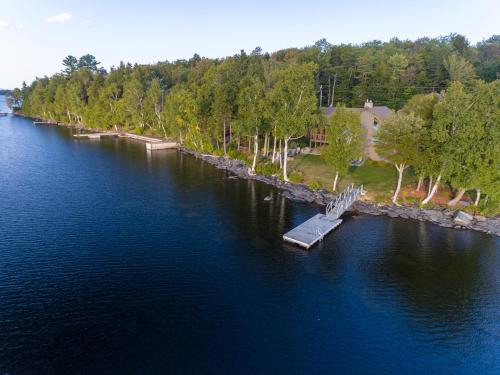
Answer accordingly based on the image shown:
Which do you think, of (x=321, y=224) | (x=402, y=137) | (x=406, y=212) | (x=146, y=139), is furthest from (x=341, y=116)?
(x=146, y=139)

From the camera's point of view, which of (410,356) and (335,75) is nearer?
(410,356)

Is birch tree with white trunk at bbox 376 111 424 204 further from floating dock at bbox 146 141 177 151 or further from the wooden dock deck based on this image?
floating dock at bbox 146 141 177 151

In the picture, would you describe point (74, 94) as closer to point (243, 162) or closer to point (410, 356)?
point (243, 162)

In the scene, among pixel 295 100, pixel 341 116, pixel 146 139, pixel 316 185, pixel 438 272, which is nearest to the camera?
pixel 438 272

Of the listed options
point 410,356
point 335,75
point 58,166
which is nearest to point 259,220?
point 410,356

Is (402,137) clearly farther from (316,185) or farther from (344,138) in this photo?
(316,185)

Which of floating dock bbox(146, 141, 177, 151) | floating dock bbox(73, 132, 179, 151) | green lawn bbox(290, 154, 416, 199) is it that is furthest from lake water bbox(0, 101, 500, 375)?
floating dock bbox(73, 132, 179, 151)

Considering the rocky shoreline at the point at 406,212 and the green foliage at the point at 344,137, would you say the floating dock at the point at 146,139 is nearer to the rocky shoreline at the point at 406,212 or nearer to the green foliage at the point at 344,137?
the rocky shoreline at the point at 406,212
